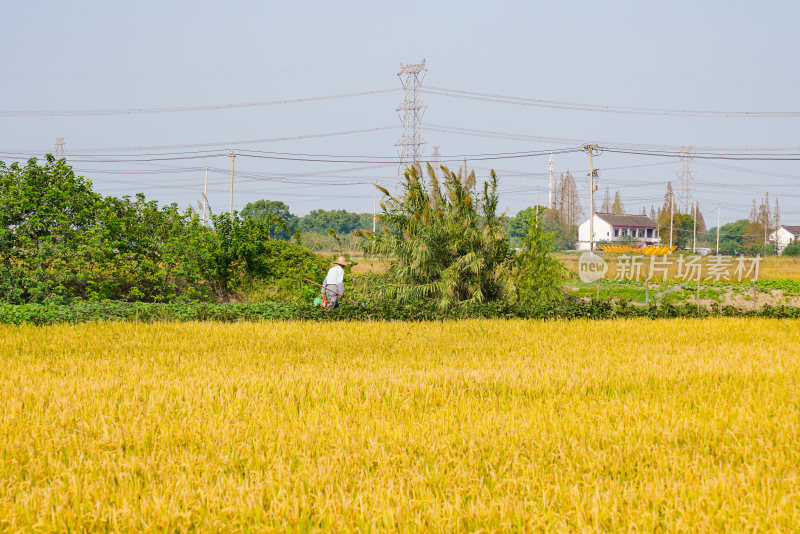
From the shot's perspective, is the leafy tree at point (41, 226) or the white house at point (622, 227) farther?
the white house at point (622, 227)

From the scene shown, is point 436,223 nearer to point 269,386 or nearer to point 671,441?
point 269,386

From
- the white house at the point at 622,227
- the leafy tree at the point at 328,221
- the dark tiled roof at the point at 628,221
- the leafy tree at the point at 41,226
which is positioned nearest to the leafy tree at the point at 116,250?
the leafy tree at the point at 41,226

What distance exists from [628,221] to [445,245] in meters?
110

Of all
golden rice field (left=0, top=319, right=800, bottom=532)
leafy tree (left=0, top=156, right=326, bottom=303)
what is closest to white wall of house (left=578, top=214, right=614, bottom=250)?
leafy tree (left=0, top=156, right=326, bottom=303)

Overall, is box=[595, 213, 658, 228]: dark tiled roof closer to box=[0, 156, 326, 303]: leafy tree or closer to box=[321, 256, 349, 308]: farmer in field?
box=[0, 156, 326, 303]: leafy tree

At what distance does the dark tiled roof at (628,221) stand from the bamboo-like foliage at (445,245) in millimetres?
107319

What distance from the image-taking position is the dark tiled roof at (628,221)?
117 metres

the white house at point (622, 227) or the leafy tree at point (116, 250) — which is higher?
the white house at point (622, 227)

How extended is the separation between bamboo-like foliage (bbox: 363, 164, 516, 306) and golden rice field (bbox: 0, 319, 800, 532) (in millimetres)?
5030

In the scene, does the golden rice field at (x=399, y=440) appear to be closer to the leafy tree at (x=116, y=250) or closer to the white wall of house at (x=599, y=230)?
the leafy tree at (x=116, y=250)

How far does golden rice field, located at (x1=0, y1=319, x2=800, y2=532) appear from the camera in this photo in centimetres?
396

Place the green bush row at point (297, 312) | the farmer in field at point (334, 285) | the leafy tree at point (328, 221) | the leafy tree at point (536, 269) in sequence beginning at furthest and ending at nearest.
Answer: the leafy tree at point (328, 221) → the farmer in field at point (334, 285) → the leafy tree at point (536, 269) → the green bush row at point (297, 312)

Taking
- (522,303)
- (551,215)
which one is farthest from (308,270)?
(551,215)

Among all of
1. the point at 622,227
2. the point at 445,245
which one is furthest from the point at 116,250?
the point at 622,227
